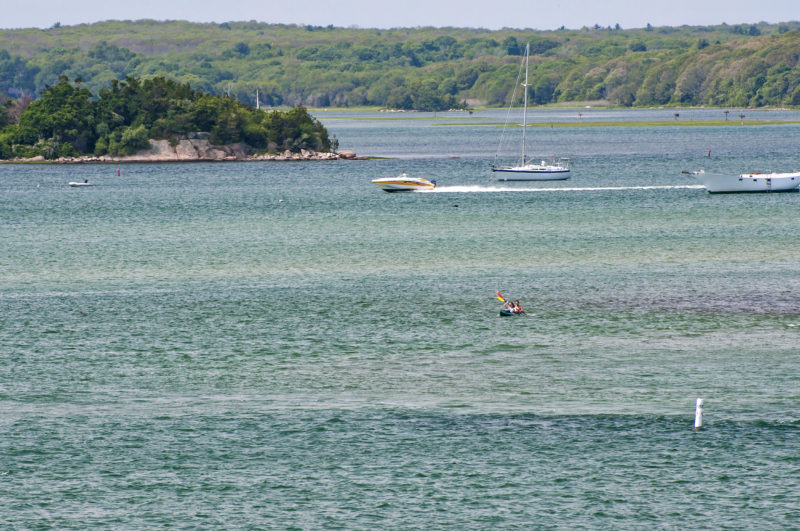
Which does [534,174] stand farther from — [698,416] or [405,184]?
[698,416]

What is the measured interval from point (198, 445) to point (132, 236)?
250 ft

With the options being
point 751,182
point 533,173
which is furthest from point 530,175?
point 751,182

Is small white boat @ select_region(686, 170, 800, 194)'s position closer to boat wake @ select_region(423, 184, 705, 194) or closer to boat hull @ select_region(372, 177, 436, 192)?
boat wake @ select_region(423, 184, 705, 194)

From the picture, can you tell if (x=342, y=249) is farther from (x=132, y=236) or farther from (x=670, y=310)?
(x=670, y=310)

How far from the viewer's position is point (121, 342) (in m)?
63.9

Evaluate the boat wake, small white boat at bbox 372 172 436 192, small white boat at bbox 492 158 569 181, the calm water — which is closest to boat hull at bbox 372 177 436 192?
small white boat at bbox 372 172 436 192

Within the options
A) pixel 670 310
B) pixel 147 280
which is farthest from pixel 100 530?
pixel 147 280

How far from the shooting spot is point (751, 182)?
153625 millimetres

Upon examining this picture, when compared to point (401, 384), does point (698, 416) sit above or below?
above

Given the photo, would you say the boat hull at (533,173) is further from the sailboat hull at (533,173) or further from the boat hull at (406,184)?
the boat hull at (406,184)

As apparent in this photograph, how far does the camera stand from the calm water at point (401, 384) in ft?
131

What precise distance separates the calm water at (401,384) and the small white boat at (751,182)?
147 feet

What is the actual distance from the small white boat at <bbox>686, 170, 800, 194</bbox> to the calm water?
→ 4488 centimetres

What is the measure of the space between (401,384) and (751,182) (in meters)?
111
